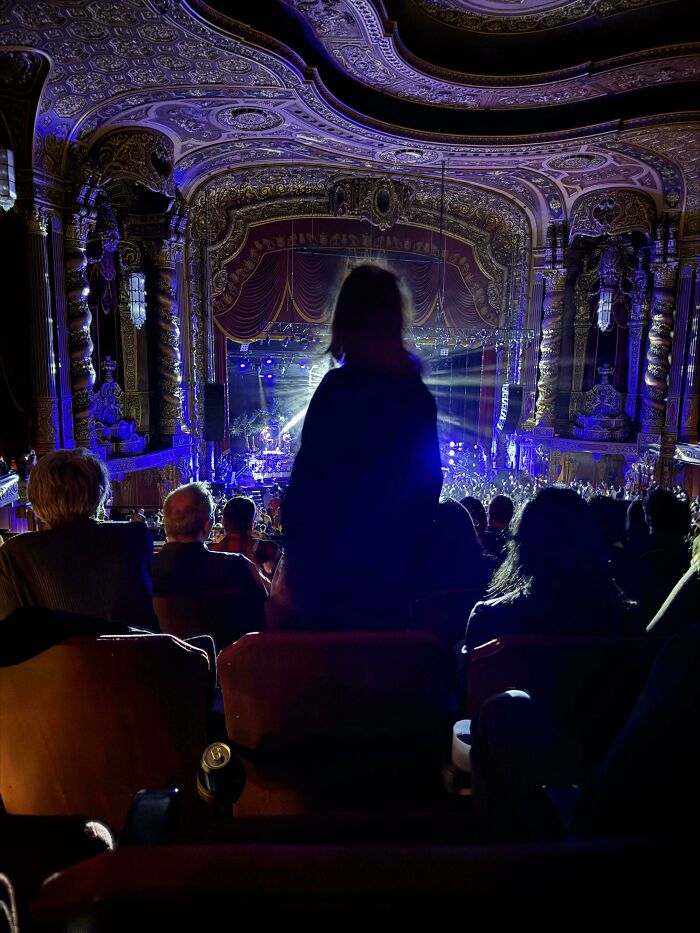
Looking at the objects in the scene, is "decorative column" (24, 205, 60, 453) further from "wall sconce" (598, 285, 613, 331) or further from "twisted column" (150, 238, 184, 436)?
"wall sconce" (598, 285, 613, 331)

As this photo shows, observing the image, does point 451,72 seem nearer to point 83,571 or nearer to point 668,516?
point 668,516

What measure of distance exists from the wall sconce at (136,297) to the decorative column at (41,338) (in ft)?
6.64

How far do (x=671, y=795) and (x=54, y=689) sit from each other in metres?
1.31

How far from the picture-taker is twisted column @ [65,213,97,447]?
21.9 ft

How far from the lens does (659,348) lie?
9.48 meters

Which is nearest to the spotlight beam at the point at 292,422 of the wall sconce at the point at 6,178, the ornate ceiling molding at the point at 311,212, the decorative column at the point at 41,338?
the ornate ceiling molding at the point at 311,212

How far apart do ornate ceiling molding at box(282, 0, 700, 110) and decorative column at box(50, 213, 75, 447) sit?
345 cm

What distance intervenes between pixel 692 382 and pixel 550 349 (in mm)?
2338

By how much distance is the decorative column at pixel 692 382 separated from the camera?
9125 mm

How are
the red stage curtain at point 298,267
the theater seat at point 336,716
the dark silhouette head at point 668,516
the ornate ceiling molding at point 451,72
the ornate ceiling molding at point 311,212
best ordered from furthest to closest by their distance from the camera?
the red stage curtain at point 298,267 < the ornate ceiling molding at point 311,212 < the ornate ceiling molding at point 451,72 < the dark silhouette head at point 668,516 < the theater seat at point 336,716

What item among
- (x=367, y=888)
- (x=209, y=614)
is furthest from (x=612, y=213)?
(x=367, y=888)

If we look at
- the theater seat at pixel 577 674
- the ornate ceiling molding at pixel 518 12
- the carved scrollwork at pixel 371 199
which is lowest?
the theater seat at pixel 577 674

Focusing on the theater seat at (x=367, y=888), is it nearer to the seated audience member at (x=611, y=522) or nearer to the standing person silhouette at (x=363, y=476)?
the standing person silhouette at (x=363, y=476)

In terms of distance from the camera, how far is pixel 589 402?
10477 millimetres
